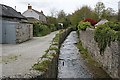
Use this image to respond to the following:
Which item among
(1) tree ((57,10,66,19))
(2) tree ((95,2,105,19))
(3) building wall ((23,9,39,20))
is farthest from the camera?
(1) tree ((57,10,66,19))

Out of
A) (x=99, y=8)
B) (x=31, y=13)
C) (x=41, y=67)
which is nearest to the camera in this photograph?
(x=41, y=67)

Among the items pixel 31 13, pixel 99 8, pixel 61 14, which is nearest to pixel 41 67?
pixel 99 8

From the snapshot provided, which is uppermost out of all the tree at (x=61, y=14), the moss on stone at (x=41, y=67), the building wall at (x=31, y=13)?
the tree at (x=61, y=14)

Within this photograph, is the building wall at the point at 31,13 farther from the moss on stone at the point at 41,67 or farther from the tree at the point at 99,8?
the moss on stone at the point at 41,67

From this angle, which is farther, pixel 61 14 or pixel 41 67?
pixel 61 14

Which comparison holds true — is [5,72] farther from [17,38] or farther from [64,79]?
[17,38]

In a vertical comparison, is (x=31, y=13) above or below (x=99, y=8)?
below

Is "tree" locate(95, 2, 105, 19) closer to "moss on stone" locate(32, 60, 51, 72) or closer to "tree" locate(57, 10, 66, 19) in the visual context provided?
"tree" locate(57, 10, 66, 19)

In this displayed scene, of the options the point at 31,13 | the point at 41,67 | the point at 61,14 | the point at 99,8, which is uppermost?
the point at 61,14

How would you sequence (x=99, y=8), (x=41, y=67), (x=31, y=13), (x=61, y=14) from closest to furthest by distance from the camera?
(x=41, y=67)
(x=99, y=8)
(x=31, y=13)
(x=61, y=14)

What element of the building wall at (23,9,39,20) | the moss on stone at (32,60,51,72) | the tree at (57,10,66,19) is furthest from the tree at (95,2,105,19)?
the moss on stone at (32,60,51,72)

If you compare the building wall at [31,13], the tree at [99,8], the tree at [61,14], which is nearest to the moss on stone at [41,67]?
the tree at [99,8]

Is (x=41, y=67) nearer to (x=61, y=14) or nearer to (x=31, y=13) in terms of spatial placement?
(x=31, y=13)

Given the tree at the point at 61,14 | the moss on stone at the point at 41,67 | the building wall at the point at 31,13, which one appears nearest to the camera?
the moss on stone at the point at 41,67
